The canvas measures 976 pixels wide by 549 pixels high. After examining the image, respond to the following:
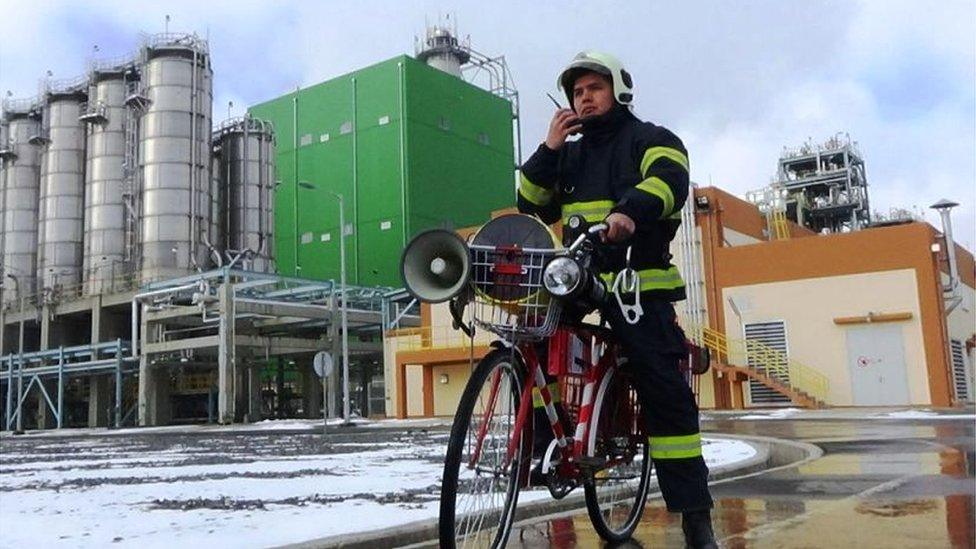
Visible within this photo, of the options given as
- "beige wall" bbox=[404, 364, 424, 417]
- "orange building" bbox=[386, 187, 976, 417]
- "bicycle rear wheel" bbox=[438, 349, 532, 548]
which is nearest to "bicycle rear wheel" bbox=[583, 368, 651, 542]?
"bicycle rear wheel" bbox=[438, 349, 532, 548]

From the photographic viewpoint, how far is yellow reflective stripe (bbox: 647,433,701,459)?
3246mm

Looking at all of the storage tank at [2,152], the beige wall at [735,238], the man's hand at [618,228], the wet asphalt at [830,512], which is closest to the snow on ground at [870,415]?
the beige wall at [735,238]

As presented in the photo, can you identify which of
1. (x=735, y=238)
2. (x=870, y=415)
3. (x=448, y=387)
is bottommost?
(x=870, y=415)

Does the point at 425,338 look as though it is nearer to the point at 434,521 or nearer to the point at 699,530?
the point at 434,521

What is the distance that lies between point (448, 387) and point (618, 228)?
29938mm

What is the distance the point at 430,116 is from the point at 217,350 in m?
18.6

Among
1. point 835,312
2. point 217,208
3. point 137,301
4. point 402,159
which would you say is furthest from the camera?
point 402,159

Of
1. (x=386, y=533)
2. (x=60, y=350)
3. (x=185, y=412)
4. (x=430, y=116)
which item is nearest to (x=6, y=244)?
(x=60, y=350)

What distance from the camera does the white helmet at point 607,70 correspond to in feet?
11.1

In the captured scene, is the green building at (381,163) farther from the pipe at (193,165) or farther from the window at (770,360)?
the window at (770,360)

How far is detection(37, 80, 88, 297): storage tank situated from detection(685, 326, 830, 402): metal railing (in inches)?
1219

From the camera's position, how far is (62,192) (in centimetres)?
4525

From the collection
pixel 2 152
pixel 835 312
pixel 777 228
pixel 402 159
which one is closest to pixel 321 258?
pixel 402 159

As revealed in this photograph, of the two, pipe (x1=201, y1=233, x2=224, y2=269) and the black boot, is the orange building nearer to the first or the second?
pipe (x1=201, y1=233, x2=224, y2=269)
